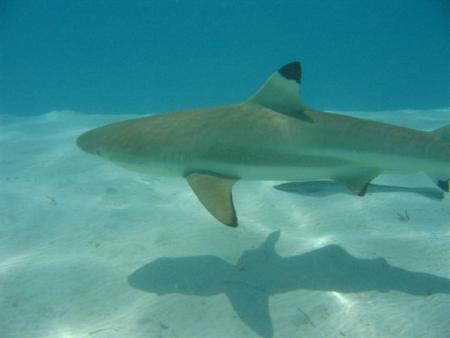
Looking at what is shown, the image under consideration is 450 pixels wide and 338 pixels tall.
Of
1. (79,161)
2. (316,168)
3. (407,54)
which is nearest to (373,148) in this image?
(316,168)

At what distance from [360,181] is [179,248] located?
2069 millimetres

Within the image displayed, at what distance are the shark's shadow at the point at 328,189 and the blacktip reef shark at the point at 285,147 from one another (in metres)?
1.28

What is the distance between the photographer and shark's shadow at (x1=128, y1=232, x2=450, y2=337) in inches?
145

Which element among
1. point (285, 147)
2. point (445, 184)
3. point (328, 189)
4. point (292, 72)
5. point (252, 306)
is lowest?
point (252, 306)

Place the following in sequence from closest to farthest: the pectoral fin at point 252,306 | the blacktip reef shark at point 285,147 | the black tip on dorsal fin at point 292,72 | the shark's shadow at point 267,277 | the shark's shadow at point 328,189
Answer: the pectoral fin at point 252,306
the shark's shadow at point 267,277
the blacktip reef shark at point 285,147
the black tip on dorsal fin at point 292,72
the shark's shadow at point 328,189

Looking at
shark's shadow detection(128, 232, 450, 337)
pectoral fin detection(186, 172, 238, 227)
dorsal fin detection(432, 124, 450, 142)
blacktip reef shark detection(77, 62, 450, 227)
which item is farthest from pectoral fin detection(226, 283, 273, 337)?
dorsal fin detection(432, 124, 450, 142)

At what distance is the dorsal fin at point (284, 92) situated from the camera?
3959mm

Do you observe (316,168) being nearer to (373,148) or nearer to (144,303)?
(373,148)

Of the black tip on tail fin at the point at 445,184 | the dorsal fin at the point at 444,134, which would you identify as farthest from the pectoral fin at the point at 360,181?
the dorsal fin at the point at 444,134

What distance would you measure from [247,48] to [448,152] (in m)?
35.4

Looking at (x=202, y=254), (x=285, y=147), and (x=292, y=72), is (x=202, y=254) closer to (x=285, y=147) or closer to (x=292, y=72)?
(x=285, y=147)

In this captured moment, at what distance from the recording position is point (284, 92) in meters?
4.02

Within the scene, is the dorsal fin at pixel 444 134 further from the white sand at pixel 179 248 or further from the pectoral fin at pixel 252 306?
the pectoral fin at pixel 252 306

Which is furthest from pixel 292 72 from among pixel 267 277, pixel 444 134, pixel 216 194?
pixel 267 277
